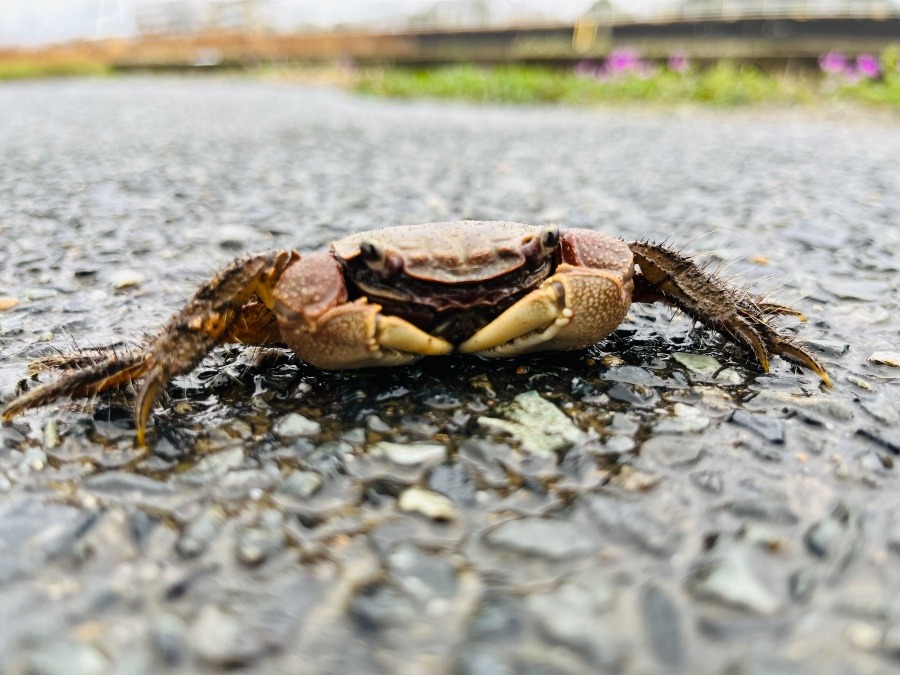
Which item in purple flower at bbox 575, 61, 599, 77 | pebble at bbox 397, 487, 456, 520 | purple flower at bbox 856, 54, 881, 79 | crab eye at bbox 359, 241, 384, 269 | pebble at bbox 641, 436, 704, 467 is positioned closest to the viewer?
pebble at bbox 397, 487, 456, 520

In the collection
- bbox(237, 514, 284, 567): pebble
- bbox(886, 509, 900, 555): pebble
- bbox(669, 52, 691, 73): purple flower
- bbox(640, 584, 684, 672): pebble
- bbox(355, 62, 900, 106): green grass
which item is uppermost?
bbox(669, 52, 691, 73): purple flower

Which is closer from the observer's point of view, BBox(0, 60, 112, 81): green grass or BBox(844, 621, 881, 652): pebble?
BBox(844, 621, 881, 652): pebble

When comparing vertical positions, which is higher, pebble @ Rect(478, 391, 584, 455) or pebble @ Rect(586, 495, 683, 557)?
pebble @ Rect(478, 391, 584, 455)

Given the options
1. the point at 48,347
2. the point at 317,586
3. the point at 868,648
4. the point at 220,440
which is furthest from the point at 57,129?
the point at 868,648

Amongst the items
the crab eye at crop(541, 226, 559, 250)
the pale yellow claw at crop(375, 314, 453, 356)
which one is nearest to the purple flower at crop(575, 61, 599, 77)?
the crab eye at crop(541, 226, 559, 250)

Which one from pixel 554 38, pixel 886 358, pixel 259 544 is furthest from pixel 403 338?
pixel 554 38

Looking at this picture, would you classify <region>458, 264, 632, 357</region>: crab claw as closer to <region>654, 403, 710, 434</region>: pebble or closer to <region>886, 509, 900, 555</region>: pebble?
<region>654, 403, 710, 434</region>: pebble

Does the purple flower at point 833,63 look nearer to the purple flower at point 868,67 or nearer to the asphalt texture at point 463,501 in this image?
the purple flower at point 868,67

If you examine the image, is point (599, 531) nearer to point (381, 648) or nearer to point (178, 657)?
point (381, 648)
